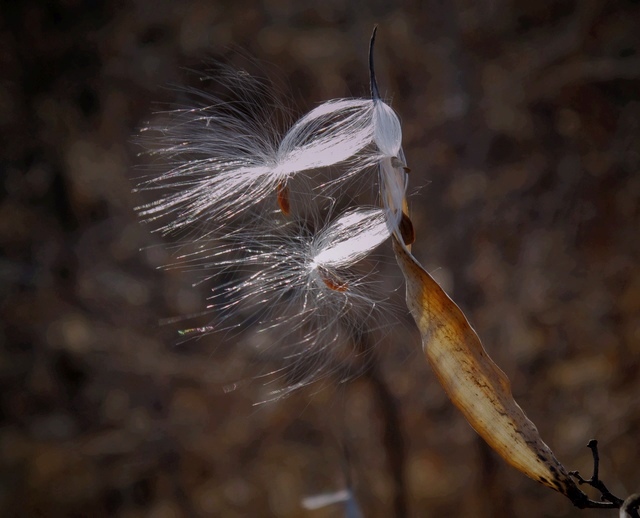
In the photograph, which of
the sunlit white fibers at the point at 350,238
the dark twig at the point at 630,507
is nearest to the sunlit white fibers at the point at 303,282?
the sunlit white fibers at the point at 350,238

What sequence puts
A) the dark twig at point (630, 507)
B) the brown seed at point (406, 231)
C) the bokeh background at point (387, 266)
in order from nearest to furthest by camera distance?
1. the dark twig at point (630, 507)
2. the brown seed at point (406, 231)
3. the bokeh background at point (387, 266)

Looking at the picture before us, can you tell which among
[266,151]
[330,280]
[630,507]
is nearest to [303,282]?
[330,280]

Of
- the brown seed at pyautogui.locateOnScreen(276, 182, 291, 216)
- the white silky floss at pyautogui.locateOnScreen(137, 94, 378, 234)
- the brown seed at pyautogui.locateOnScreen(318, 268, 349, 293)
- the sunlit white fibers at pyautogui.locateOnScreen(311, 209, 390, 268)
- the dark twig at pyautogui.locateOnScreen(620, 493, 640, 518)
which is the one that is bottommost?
the dark twig at pyautogui.locateOnScreen(620, 493, 640, 518)

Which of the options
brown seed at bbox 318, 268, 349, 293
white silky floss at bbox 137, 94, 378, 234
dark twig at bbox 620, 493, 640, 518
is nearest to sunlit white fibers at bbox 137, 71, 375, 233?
white silky floss at bbox 137, 94, 378, 234

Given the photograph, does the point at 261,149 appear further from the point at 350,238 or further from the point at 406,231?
the point at 406,231

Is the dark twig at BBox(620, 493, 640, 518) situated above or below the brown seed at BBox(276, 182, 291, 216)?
below

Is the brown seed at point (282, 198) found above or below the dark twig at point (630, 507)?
above

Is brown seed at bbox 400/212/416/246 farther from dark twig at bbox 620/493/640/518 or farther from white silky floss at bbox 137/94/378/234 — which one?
dark twig at bbox 620/493/640/518

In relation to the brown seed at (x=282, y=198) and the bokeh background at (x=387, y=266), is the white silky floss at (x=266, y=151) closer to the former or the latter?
the brown seed at (x=282, y=198)

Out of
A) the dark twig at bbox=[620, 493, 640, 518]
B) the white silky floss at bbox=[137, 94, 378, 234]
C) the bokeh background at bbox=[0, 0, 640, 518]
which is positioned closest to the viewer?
the dark twig at bbox=[620, 493, 640, 518]
